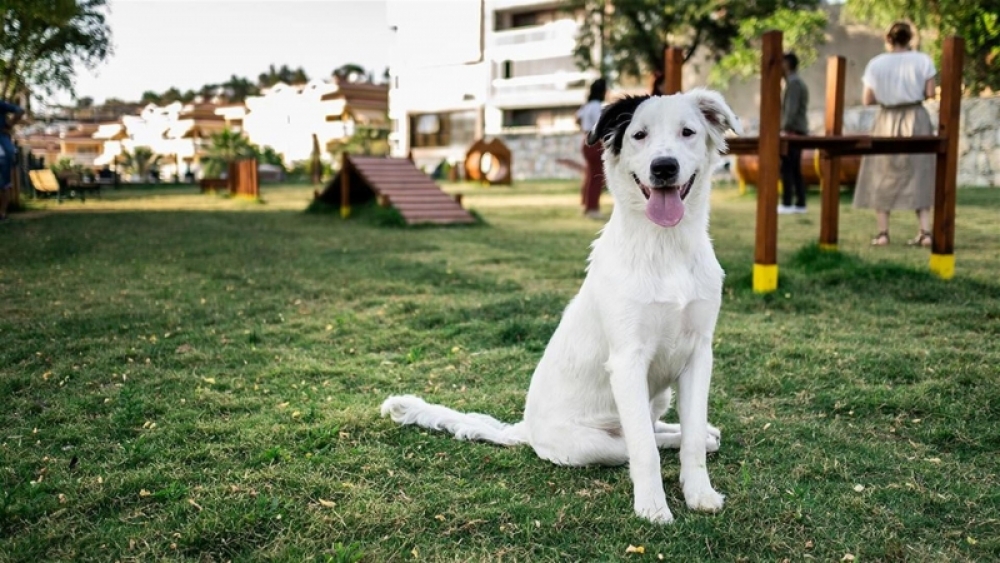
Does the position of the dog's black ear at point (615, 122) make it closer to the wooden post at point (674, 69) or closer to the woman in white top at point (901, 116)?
the wooden post at point (674, 69)

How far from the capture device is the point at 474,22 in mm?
49062

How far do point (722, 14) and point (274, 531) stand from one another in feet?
99.1

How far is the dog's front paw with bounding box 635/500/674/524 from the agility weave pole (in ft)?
13.6

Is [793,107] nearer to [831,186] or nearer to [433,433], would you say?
[831,186]

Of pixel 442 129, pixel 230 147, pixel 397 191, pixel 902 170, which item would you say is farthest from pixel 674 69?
pixel 442 129

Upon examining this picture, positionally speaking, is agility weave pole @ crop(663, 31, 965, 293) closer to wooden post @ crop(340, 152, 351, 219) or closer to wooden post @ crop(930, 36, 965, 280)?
wooden post @ crop(930, 36, 965, 280)

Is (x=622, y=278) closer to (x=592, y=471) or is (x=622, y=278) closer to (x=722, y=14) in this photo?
(x=592, y=471)

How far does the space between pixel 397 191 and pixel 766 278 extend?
881 cm

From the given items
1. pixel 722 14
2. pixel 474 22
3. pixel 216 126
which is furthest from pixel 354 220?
pixel 216 126

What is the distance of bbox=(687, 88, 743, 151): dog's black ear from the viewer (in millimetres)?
3172

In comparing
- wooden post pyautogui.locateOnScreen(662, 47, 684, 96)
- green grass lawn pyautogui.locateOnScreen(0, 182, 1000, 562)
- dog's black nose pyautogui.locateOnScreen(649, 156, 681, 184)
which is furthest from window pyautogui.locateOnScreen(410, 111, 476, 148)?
dog's black nose pyautogui.locateOnScreen(649, 156, 681, 184)

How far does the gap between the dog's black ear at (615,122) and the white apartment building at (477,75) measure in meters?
38.4

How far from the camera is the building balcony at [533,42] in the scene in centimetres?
4369

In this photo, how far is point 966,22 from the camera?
20.4 meters
